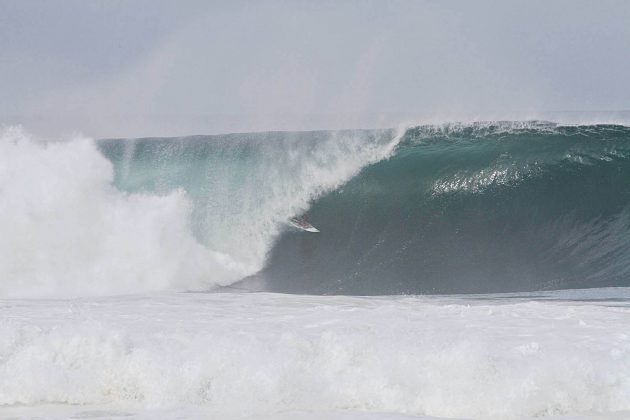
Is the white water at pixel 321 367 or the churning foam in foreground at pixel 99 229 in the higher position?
the churning foam in foreground at pixel 99 229

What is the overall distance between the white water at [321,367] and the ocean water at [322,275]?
0.06ft

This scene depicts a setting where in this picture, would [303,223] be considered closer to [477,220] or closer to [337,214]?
[337,214]

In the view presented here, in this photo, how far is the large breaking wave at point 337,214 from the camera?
37.6 ft

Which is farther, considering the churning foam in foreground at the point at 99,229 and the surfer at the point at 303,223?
the surfer at the point at 303,223

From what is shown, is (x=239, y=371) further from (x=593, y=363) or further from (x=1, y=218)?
(x=1, y=218)

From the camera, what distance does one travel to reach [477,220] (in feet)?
42.4

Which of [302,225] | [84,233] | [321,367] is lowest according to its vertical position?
[321,367]

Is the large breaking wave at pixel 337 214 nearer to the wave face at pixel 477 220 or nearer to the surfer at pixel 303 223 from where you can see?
the wave face at pixel 477 220

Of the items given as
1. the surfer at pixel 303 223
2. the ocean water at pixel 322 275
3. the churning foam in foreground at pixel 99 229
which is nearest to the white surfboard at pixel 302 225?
the surfer at pixel 303 223

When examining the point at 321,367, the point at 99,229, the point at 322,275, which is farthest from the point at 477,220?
the point at 321,367

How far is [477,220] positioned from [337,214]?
8.30 ft

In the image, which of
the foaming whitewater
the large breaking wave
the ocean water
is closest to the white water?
the ocean water

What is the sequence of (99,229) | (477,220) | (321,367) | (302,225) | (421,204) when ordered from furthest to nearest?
(421,204) < (302,225) < (477,220) < (99,229) < (321,367)

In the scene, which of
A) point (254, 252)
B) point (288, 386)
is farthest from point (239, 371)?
point (254, 252)
